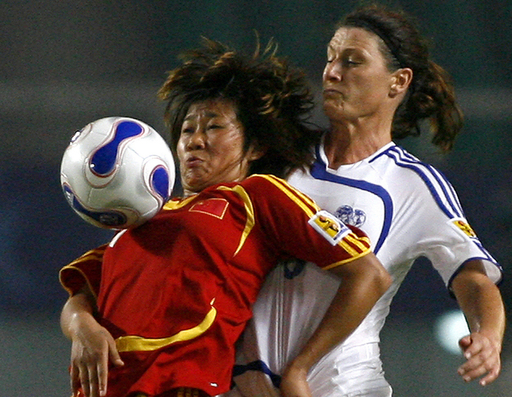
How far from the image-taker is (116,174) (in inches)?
60.5

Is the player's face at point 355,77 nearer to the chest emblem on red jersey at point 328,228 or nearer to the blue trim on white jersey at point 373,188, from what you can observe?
the blue trim on white jersey at point 373,188

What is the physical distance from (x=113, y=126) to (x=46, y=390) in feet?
5.31

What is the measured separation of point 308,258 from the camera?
1662 millimetres

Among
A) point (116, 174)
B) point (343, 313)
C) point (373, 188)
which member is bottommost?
point (343, 313)

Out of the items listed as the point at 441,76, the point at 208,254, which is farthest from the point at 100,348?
the point at 441,76

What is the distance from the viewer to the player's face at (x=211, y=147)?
1.84 metres

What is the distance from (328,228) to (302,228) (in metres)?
0.05

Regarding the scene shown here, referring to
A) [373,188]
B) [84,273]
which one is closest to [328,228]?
[373,188]

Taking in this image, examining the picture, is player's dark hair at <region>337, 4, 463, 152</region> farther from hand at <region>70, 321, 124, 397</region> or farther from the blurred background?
the blurred background

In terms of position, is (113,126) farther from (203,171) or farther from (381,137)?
(381,137)

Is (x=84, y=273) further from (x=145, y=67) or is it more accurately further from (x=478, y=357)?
(x=145, y=67)

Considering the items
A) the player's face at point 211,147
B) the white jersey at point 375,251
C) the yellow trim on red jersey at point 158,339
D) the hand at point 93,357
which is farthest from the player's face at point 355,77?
the hand at point 93,357

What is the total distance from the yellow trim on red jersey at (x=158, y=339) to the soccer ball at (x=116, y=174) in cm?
20

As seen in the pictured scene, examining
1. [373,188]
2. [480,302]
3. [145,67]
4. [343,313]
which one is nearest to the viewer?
[343,313]
